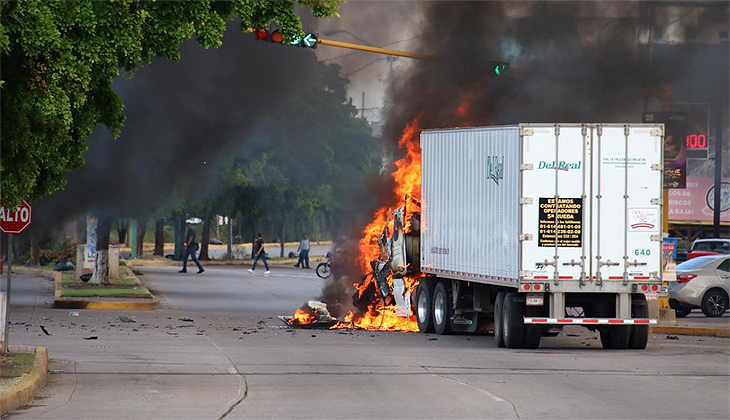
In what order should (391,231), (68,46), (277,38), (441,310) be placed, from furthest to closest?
(391,231)
(277,38)
(441,310)
(68,46)

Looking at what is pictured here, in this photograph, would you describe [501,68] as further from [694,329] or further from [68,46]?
[68,46]

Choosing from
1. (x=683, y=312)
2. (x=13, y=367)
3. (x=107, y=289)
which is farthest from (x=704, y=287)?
(x=13, y=367)

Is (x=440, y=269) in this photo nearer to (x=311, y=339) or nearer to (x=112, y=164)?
(x=311, y=339)

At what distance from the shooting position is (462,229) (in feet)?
63.2

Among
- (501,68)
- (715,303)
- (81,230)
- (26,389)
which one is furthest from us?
(81,230)

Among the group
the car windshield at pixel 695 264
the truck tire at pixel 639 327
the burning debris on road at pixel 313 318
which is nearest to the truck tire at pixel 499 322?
the truck tire at pixel 639 327

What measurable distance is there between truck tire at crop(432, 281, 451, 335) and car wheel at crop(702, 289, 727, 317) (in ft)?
27.4

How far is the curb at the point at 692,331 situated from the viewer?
21500 mm

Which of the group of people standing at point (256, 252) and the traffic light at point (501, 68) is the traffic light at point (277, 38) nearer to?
the traffic light at point (501, 68)

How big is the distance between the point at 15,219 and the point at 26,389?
427cm

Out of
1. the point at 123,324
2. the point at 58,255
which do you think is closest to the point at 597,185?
the point at 123,324

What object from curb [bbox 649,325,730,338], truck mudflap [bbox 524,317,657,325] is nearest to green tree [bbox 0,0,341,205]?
truck mudflap [bbox 524,317,657,325]

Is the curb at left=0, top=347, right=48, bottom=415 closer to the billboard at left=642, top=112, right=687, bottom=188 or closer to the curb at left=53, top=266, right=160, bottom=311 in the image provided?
the curb at left=53, top=266, right=160, bottom=311

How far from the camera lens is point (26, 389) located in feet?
36.1
